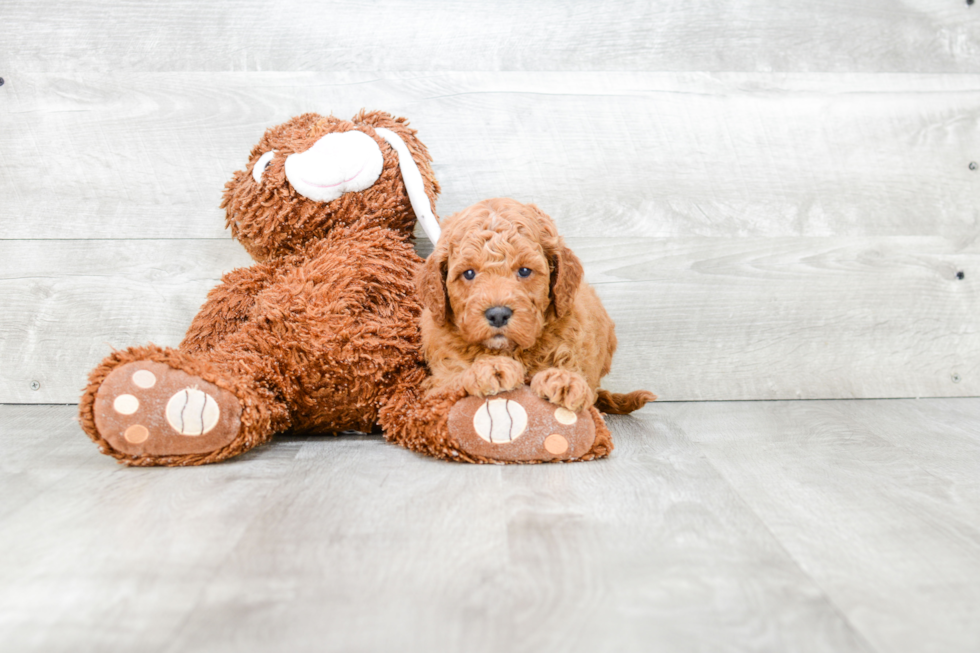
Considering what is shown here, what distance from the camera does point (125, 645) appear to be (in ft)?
2.06

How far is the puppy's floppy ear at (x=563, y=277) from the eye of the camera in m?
1.12

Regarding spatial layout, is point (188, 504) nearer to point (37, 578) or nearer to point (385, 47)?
point (37, 578)

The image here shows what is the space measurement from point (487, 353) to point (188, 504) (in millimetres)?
459

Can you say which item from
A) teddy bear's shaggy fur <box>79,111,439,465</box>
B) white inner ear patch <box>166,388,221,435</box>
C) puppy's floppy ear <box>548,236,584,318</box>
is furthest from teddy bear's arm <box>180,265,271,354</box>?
puppy's floppy ear <box>548,236,584,318</box>

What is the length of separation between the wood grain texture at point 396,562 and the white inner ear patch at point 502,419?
0.05 metres

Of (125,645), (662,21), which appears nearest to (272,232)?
(125,645)

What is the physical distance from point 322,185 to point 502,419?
510 mm

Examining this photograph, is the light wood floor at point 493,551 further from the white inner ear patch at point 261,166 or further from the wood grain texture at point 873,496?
the white inner ear patch at point 261,166

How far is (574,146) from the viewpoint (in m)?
1.53

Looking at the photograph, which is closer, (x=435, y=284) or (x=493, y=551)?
(x=493, y=551)

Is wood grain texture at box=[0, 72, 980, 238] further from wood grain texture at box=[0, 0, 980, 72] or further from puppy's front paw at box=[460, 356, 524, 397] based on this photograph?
puppy's front paw at box=[460, 356, 524, 397]

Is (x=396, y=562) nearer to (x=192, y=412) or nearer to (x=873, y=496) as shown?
(x=192, y=412)

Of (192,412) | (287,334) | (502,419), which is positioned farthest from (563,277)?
(192,412)

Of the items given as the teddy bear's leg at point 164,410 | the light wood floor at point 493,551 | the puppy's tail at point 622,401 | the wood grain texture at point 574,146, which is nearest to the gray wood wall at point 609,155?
the wood grain texture at point 574,146
